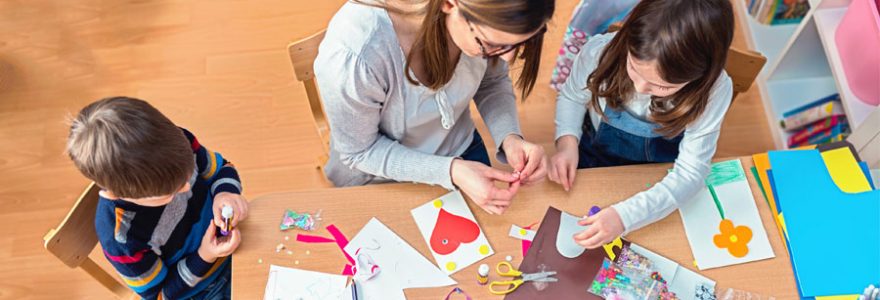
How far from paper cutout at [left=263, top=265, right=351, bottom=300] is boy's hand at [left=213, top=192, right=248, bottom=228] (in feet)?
0.38

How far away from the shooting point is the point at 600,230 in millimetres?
1217

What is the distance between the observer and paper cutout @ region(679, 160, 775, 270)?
1.23 meters

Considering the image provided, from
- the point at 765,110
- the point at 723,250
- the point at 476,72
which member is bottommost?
the point at 765,110

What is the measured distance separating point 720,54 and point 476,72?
44cm

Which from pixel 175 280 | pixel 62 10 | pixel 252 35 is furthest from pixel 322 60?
pixel 62 10

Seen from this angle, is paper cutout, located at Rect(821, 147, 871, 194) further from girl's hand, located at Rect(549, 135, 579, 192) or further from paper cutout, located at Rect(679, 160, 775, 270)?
girl's hand, located at Rect(549, 135, 579, 192)

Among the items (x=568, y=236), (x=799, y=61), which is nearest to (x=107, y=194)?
(x=568, y=236)

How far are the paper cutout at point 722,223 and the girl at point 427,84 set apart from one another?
0.99 feet

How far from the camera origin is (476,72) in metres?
1.30

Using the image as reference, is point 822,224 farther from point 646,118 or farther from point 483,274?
point 483,274

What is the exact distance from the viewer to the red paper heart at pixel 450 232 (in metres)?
1.24

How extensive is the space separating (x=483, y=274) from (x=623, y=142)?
0.59m

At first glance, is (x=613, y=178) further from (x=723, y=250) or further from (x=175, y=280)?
(x=175, y=280)

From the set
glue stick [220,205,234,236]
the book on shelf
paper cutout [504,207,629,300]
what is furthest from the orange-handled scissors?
the book on shelf
